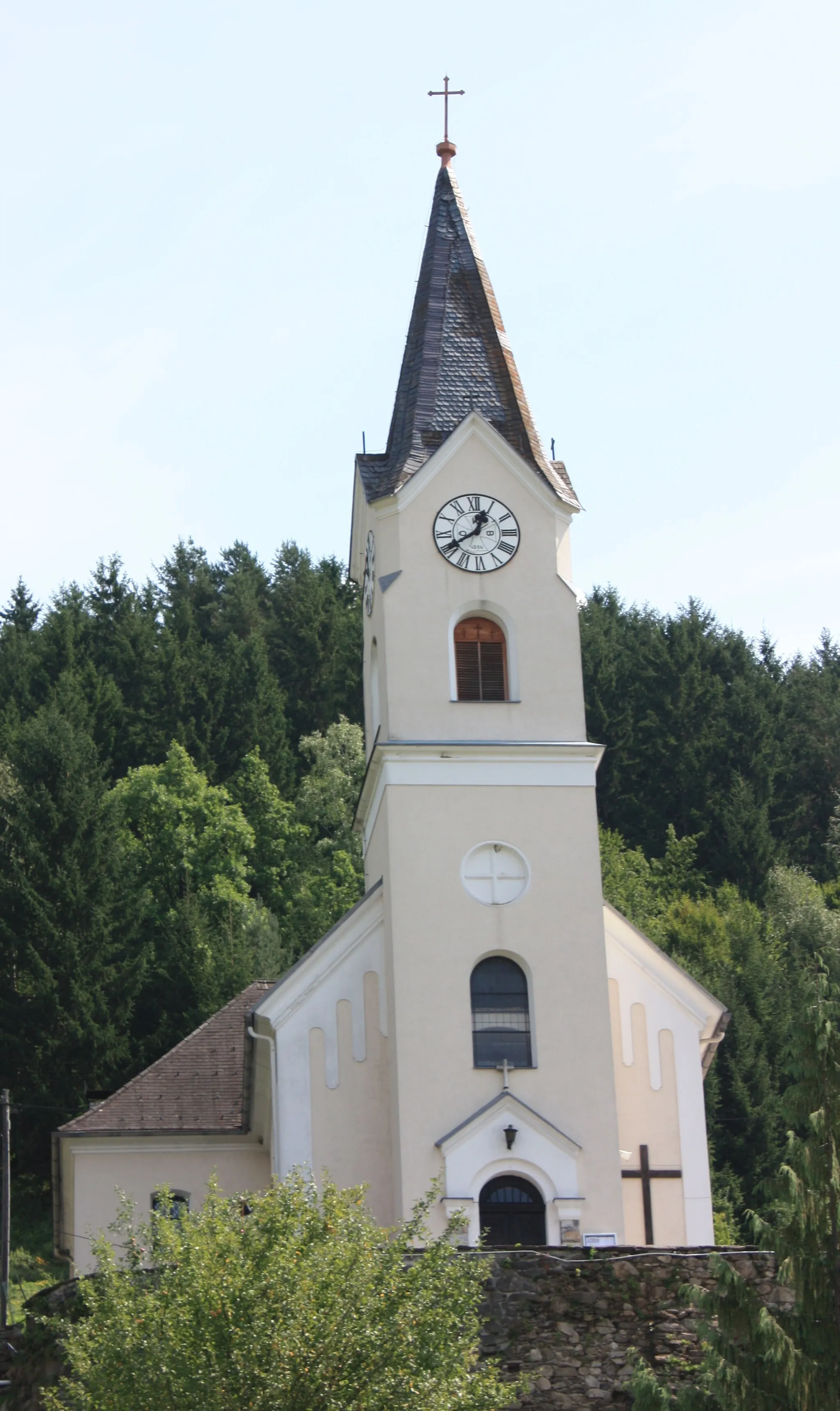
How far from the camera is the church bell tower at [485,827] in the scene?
26.6 metres

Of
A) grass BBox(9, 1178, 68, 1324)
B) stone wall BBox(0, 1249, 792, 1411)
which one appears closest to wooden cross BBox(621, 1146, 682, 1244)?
stone wall BBox(0, 1249, 792, 1411)

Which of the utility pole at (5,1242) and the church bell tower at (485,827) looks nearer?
the church bell tower at (485,827)

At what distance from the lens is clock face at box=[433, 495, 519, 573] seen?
96.3 feet

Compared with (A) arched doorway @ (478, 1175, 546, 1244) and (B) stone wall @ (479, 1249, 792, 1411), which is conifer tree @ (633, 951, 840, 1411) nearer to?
(B) stone wall @ (479, 1249, 792, 1411)

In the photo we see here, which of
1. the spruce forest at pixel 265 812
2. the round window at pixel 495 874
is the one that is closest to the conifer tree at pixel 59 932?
the spruce forest at pixel 265 812

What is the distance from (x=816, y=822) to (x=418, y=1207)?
180 ft

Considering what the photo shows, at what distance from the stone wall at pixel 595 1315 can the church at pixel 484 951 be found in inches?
201

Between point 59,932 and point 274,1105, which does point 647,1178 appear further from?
point 59,932

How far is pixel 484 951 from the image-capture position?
27.5 meters

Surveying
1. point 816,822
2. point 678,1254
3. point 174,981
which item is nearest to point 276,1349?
point 678,1254

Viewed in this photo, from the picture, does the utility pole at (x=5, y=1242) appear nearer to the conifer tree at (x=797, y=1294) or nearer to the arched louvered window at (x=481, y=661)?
the arched louvered window at (x=481, y=661)

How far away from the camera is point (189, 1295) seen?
17.4 meters

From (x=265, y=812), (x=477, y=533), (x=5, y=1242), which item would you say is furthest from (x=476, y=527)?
(x=265, y=812)

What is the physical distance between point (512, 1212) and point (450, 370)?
13.6 m
